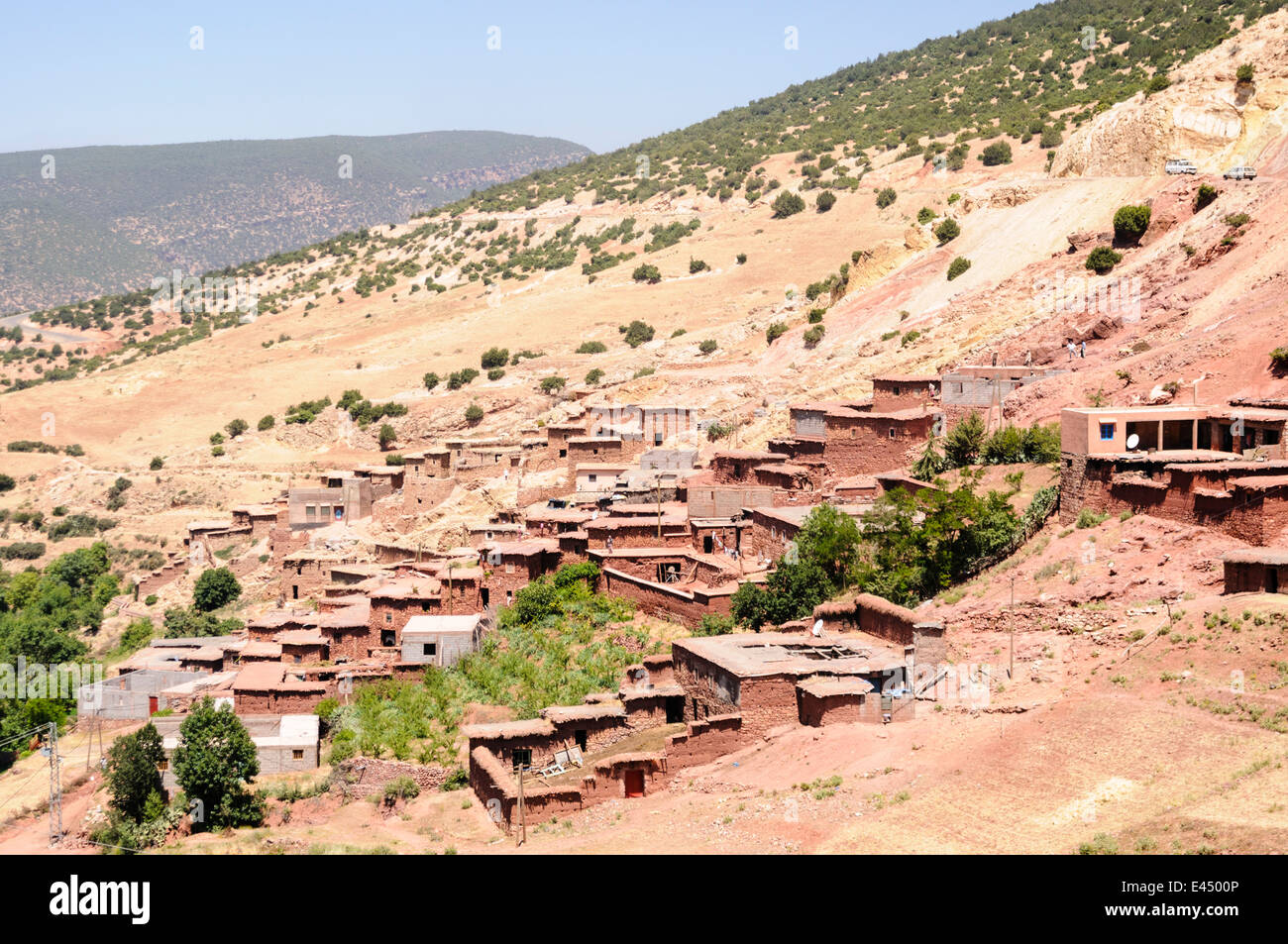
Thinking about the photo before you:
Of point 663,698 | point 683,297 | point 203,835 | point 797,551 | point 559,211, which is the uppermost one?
point 559,211

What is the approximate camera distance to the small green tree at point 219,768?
21766 millimetres

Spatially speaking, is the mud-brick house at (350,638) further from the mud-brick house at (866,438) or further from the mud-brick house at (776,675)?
the mud-brick house at (866,438)

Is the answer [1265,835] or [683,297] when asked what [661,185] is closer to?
[683,297]

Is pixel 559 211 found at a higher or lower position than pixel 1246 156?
higher

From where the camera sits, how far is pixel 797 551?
2483cm

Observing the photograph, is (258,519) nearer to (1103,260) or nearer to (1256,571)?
(1103,260)

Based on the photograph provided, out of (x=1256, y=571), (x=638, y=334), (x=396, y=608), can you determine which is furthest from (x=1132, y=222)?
(x=638, y=334)

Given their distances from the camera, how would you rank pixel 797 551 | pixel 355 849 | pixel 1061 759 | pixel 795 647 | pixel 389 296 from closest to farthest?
pixel 1061 759 < pixel 355 849 < pixel 795 647 < pixel 797 551 < pixel 389 296

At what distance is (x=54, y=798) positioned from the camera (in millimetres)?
24453

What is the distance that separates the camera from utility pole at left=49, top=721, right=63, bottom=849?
905 inches

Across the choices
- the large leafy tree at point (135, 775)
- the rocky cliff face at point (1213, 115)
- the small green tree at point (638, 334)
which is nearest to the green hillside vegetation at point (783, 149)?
the rocky cliff face at point (1213, 115)

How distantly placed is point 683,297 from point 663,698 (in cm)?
4531

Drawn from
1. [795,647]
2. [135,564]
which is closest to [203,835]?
[795,647]
